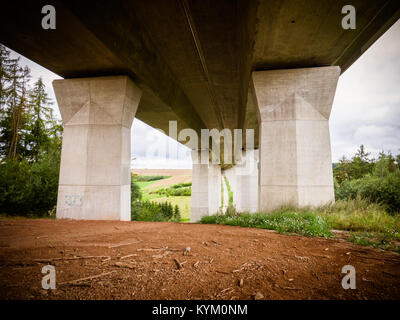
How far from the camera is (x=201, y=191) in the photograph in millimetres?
28969

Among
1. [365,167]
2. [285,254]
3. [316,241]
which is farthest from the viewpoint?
[365,167]

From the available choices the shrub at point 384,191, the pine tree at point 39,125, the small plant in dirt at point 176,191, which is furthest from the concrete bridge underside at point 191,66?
the small plant in dirt at point 176,191

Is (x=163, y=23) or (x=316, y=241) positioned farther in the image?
(x=163, y=23)

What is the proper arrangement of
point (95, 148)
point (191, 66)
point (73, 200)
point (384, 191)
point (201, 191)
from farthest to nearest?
point (201, 191) < point (191, 66) < point (95, 148) < point (73, 200) < point (384, 191)

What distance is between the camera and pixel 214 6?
6441 millimetres

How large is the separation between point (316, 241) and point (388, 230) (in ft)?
7.34

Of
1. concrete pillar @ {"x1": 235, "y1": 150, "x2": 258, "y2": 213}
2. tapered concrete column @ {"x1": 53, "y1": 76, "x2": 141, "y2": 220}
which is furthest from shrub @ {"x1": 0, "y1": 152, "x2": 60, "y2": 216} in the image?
concrete pillar @ {"x1": 235, "y1": 150, "x2": 258, "y2": 213}

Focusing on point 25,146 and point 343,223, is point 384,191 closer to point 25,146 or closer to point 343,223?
point 343,223

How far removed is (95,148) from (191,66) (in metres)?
6.23

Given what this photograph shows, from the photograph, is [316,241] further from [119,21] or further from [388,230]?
[119,21]

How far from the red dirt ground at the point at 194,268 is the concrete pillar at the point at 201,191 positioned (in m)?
23.4

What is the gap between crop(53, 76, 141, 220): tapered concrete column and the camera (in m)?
9.00

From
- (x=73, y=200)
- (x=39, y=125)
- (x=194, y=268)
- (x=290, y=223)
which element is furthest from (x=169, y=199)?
(x=194, y=268)
